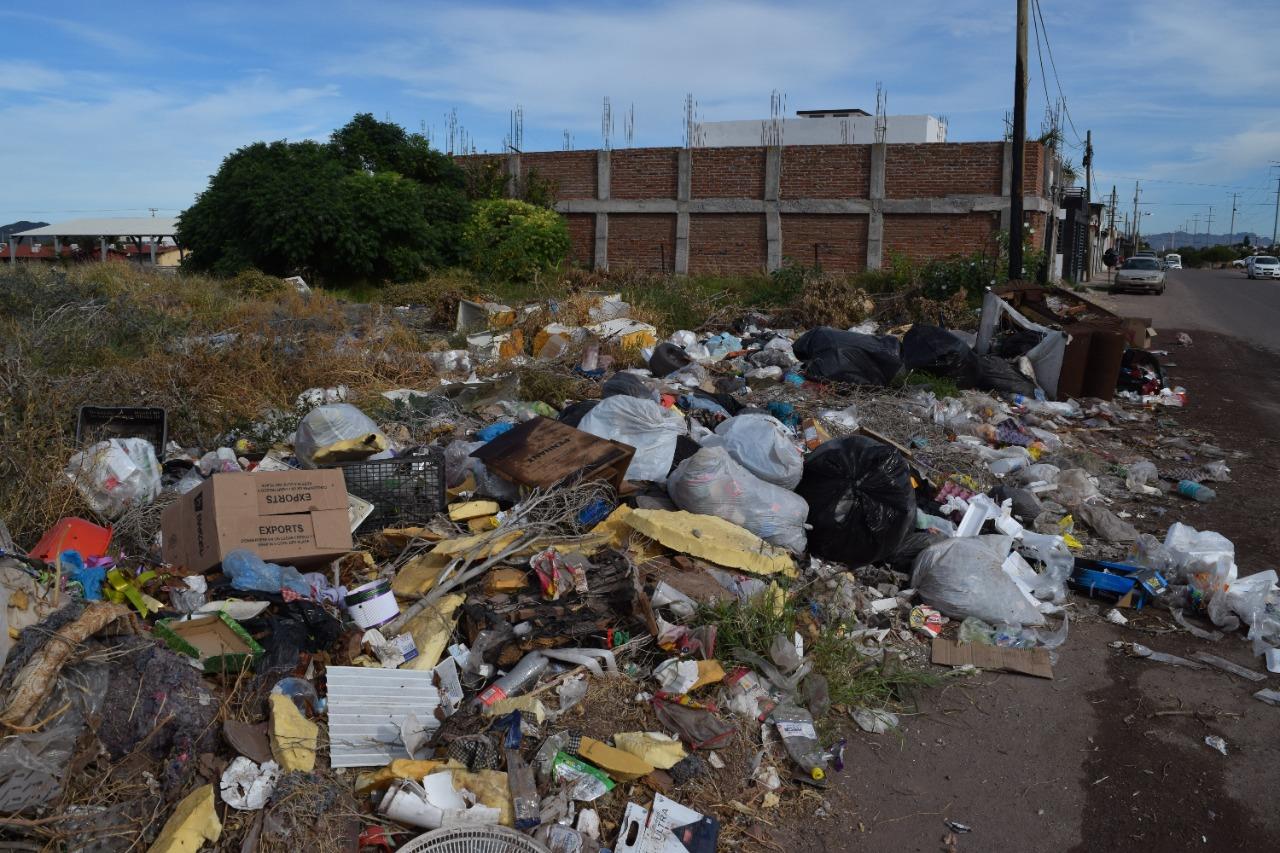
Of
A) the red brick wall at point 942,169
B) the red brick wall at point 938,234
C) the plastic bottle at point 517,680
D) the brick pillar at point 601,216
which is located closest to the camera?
the plastic bottle at point 517,680

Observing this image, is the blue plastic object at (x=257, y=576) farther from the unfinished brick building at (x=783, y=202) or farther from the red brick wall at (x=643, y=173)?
the red brick wall at (x=643, y=173)

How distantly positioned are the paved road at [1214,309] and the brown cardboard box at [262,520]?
13136mm

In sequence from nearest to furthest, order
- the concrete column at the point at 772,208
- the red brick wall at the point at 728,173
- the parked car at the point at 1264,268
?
the concrete column at the point at 772,208
the red brick wall at the point at 728,173
the parked car at the point at 1264,268

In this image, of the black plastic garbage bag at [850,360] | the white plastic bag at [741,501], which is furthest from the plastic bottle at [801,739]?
the black plastic garbage bag at [850,360]

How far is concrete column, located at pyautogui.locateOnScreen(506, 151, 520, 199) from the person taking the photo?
20141mm

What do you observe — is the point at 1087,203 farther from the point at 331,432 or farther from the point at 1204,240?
the point at 1204,240

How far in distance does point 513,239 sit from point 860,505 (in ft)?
47.9

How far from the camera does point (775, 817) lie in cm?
273

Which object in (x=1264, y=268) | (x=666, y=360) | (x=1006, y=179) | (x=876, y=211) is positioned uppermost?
(x=1006, y=179)

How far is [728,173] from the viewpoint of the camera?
58.8ft

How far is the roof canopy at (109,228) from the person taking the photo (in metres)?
37.0

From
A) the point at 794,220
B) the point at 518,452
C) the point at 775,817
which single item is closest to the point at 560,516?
the point at 518,452

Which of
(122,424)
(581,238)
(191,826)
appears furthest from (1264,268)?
(191,826)

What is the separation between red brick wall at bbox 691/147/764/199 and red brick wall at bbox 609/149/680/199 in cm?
53
